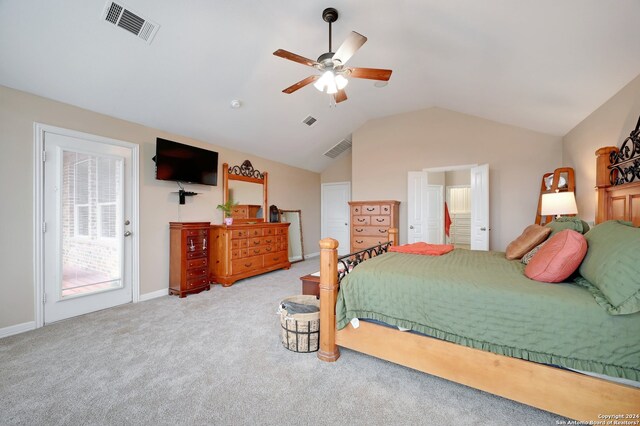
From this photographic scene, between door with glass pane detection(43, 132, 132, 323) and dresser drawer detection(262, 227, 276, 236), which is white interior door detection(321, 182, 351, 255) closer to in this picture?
dresser drawer detection(262, 227, 276, 236)

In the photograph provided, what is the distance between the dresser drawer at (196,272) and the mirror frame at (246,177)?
1193 mm

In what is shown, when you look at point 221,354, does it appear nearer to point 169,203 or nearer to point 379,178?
point 169,203

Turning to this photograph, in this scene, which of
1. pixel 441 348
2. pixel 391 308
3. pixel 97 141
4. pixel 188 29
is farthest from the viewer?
pixel 97 141

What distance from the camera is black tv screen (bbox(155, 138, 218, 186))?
11.8ft

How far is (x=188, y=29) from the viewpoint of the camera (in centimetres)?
250

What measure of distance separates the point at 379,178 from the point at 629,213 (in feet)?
12.2

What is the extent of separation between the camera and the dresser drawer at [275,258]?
4.93 m

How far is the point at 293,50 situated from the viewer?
310cm

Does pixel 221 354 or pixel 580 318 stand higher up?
pixel 580 318

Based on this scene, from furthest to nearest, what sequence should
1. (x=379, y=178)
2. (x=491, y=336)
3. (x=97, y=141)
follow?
(x=379, y=178) → (x=97, y=141) → (x=491, y=336)

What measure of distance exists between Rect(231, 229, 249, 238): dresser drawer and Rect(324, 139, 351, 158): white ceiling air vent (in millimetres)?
3078

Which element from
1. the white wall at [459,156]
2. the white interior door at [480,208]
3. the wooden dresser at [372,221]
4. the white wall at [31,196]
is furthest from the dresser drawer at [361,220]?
the white wall at [31,196]

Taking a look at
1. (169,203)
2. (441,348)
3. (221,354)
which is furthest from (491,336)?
(169,203)

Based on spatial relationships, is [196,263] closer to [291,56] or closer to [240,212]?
[240,212]
